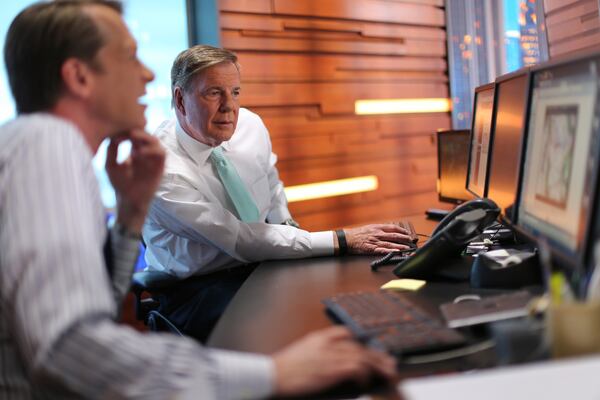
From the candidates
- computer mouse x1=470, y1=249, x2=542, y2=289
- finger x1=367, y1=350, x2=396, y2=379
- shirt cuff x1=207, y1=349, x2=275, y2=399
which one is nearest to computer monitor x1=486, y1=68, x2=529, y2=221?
computer mouse x1=470, y1=249, x2=542, y2=289

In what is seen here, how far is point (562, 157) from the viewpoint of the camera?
126 cm

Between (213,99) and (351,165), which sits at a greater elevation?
(213,99)

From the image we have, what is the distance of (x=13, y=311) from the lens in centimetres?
93

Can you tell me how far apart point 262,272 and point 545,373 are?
48.9 inches

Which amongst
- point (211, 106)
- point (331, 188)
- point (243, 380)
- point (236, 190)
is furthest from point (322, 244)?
point (331, 188)

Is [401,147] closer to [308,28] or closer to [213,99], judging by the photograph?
[308,28]

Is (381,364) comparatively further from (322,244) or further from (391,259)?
(322,244)

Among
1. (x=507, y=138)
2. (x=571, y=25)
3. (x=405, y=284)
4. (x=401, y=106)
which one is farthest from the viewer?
(x=401, y=106)

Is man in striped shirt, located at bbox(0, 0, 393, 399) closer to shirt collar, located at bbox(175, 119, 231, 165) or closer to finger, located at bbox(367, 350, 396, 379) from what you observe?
finger, located at bbox(367, 350, 396, 379)

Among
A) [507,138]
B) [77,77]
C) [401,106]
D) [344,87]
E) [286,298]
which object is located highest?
[344,87]

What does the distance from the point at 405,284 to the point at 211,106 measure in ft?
4.22

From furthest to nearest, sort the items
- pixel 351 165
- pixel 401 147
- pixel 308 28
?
pixel 401 147
pixel 351 165
pixel 308 28

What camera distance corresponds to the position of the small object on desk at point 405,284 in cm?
154

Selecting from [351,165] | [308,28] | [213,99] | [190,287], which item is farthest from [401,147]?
[190,287]
